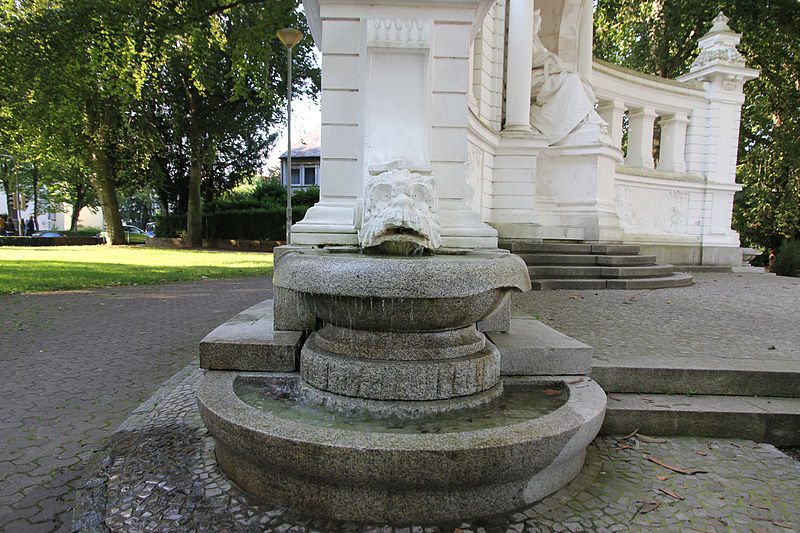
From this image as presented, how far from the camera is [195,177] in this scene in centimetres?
2381

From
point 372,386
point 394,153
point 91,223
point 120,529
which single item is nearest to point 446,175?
point 394,153

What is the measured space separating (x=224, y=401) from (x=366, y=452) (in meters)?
0.92

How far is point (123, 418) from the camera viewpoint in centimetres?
344

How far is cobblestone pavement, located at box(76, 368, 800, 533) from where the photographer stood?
2.12 m

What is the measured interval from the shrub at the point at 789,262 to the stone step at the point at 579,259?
35.8ft

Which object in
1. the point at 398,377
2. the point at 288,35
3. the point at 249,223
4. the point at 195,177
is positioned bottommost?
the point at 398,377

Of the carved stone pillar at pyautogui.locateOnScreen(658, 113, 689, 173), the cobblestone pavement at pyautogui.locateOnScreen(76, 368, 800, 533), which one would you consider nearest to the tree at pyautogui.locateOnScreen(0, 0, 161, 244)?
the cobblestone pavement at pyautogui.locateOnScreen(76, 368, 800, 533)

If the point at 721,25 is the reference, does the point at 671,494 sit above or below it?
below

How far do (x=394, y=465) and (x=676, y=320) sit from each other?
5.06 m

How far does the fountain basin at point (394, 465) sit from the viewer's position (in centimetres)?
204

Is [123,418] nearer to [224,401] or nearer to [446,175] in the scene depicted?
[224,401]

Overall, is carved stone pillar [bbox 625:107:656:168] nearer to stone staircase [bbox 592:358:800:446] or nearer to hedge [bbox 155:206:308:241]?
stone staircase [bbox 592:358:800:446]

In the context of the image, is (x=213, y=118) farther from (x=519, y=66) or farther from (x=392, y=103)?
Answer: (x=392, y=103)

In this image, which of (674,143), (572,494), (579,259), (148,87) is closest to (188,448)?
(572,494)
